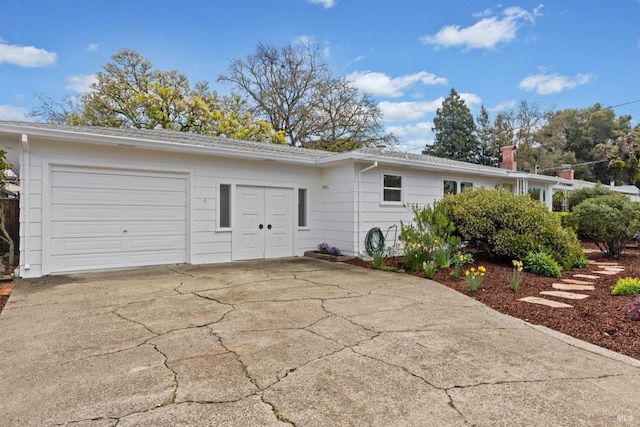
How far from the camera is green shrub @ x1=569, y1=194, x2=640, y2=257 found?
909cm

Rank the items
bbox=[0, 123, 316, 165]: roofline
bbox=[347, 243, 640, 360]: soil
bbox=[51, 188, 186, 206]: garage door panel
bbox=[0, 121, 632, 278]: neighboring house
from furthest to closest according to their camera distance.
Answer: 1. bbox=[51, 188, 186, 206]: garage door panel
2. bbox=[0, 121, 632, 278]: neighboring house
3. bbox=[0, 123, 316, 165]: roofline
4. bbox=[347, 243, 640, 360]: soil

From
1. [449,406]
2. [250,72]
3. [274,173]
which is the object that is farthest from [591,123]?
[449,406]

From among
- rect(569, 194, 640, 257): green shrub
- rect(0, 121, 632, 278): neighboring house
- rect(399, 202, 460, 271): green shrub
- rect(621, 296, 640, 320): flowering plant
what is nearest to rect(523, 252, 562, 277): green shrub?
rect(399, 202, 460, 271): green shrub

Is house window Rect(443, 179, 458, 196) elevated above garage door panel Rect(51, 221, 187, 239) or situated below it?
above

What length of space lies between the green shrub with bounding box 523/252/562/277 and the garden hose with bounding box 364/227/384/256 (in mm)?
3267

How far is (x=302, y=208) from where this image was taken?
33.1 feet

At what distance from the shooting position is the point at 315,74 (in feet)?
79.7

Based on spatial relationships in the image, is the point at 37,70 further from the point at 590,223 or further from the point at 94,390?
the point at 590,223

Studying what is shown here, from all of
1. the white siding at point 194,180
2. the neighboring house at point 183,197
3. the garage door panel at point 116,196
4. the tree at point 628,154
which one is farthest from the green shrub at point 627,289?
the tree at point 628,154

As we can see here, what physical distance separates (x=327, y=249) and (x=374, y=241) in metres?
1.25

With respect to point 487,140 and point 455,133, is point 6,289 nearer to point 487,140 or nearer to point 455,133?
point 455,133

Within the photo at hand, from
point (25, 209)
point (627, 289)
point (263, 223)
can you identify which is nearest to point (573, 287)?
point (627, 289)

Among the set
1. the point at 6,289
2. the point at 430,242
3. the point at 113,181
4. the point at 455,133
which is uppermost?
the point at 455,133

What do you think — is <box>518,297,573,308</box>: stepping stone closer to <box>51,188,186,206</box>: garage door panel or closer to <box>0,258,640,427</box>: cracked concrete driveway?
<box>0,258,640,427</box>: cracked concrete driveway
